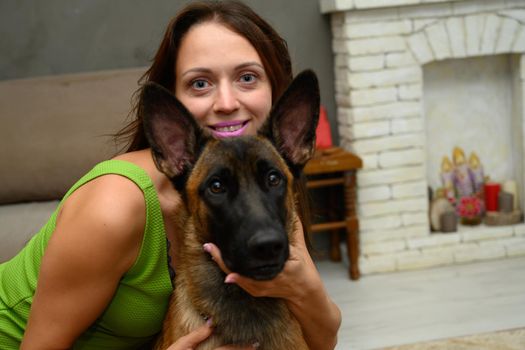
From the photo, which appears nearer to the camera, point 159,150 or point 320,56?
point 159,150

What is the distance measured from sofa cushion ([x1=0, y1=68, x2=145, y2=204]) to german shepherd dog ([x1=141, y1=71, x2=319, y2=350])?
5.43ft

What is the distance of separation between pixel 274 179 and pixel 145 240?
0.36 m

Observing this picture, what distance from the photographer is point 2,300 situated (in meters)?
1.76

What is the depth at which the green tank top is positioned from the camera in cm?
155

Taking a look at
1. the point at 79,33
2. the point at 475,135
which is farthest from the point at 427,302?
the point at 79,33

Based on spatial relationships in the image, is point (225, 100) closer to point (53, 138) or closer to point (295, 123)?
point (295, 123)

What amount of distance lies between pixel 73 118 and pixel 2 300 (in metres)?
1.62

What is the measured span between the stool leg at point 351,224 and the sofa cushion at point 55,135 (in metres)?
1.42

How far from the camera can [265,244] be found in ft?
4.07

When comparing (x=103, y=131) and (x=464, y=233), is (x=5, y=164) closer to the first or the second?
(x=103, y=131)

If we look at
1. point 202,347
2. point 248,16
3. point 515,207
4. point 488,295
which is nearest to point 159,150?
point 202,347

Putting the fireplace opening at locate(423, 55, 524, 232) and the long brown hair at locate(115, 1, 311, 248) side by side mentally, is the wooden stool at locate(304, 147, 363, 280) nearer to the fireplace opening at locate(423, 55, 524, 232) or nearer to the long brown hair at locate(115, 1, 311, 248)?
the fireplace opening at locate(423, 55, 524, 232)

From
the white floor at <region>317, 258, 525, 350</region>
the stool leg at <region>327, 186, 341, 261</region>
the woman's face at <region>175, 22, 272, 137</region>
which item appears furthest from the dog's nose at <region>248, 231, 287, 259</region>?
the stool leg at <region>327, 186, 341, 261</region>

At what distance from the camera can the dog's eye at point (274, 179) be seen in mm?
1421
